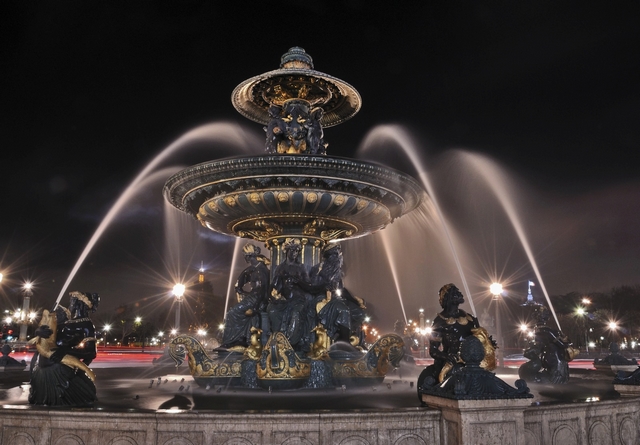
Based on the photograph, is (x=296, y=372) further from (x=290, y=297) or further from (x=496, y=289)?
(x=496, y=289)

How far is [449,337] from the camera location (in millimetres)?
6891

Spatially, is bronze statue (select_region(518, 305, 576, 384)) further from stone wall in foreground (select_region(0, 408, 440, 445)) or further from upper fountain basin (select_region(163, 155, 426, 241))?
stone wall in foreground (select_region(0, 408, 440, 445))

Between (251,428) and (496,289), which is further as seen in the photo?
(496,289)

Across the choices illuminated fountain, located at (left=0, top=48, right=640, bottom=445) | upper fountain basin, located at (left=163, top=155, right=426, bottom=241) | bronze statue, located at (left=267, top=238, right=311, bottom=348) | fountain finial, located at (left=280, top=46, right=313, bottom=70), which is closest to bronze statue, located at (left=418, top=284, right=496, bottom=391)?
illuminated fountain, located at (left=0, top=48, right=640, bottom=445)

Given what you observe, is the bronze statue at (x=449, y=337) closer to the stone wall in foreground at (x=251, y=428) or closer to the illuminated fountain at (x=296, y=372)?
the illuminated fountain at (x=296, y=372)

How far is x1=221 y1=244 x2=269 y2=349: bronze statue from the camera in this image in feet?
35.1

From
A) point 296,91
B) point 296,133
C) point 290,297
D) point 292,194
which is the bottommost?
point 290,297

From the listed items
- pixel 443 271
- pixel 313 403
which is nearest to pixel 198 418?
pixel 313 403

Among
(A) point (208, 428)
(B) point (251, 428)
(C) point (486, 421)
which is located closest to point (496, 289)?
(C) point (486, 421)

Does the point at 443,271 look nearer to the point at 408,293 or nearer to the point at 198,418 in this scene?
the point at 408,293

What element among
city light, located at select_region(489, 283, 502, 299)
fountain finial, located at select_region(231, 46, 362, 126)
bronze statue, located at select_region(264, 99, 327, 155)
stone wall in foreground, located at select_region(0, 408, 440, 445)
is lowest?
stone wall in foreground, located at select_region(0, 408, 440, 445)

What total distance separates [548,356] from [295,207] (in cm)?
582

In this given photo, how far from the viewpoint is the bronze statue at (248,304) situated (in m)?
10.7

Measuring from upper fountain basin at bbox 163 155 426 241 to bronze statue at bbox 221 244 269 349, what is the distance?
0.79 meters
